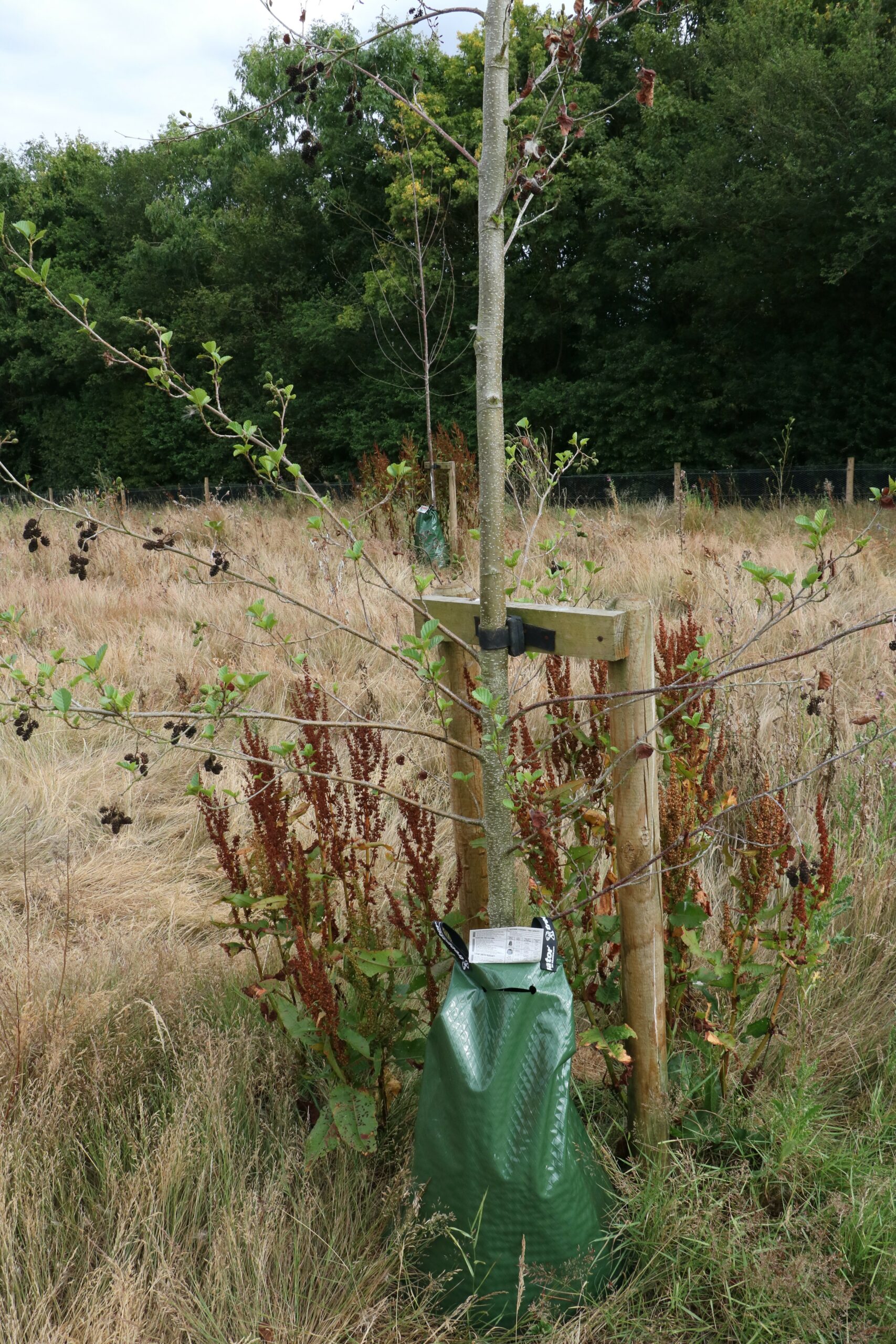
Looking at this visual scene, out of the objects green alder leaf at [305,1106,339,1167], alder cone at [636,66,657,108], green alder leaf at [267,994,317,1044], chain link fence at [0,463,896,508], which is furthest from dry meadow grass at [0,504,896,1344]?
chain link fence at [0,463,896,508]

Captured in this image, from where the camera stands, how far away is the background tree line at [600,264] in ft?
47.8

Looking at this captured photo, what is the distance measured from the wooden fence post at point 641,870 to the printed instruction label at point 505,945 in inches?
8.8

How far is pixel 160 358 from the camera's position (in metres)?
1.55

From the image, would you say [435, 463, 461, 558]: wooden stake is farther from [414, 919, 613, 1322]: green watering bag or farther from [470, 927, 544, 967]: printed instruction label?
[414, 919, 613, 1322]: green watering bag

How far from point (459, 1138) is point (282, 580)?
17.6ft

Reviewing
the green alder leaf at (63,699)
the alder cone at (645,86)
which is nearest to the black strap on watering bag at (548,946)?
the green alder leaf at (63,699)

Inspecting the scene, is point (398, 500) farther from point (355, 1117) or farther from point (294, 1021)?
point (355, 1117)

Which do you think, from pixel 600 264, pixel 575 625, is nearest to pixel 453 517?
pixel 575 625

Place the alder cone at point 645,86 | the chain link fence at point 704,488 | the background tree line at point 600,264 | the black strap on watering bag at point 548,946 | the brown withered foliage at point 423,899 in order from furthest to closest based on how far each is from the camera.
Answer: the background tree line at point 600,264 < the chain link fence at point 704,488 < the brown withered foliage at point 423,899 < the black strap on watering bag at point 548,946 < the alder cone at point 645,86

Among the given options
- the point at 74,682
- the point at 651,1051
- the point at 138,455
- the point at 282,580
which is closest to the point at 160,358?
the point at 74,682

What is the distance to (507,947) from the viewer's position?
159 cm

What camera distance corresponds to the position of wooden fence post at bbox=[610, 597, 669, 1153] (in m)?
1.67

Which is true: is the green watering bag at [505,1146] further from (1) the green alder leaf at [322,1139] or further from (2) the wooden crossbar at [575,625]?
(2) the wooden crossbar at [575,625]

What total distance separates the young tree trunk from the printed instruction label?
0.47ft
